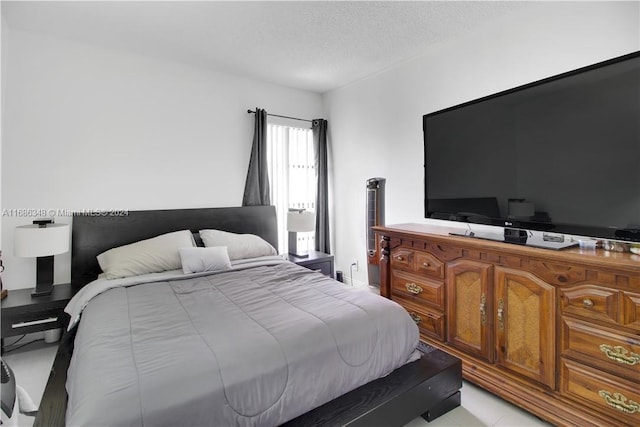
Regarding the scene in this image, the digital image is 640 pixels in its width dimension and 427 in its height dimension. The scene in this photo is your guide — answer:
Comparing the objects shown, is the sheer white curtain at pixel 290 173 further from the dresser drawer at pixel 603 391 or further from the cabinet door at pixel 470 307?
the dresser drawer at pixel 603 391

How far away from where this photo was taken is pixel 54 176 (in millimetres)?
2895

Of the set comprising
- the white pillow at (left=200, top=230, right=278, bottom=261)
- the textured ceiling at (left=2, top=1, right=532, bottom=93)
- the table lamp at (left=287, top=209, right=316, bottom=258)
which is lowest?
the white pillow at (left=200, top=230, right=278, bottom=261)

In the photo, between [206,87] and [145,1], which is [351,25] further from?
[206,87]

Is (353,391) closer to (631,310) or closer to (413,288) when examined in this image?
(413,288)

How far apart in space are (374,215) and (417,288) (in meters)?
1.18

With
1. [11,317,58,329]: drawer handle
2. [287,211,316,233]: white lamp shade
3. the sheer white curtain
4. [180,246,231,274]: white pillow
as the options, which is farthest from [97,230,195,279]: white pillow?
the sheer white curtain

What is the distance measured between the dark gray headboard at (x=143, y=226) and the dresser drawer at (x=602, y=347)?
115 inches

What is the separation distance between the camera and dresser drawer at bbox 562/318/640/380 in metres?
1.49

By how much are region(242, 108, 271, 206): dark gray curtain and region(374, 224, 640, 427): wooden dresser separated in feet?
6.66

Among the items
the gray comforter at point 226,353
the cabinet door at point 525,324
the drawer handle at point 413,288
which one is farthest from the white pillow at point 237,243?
the cabinet door at point 525,324

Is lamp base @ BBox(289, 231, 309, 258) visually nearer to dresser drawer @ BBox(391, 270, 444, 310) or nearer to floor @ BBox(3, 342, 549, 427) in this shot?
dresser drawer @ BBox(391, 270, 444, 310)

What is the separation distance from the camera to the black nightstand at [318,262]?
140 inches

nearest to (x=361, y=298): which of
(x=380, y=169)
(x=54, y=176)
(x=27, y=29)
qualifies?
(x=380, y=169)

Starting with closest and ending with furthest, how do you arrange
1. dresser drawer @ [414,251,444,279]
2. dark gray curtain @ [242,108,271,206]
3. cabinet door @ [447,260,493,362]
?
cabinet door @ [447,260,493,362] < dresser drawer @ [414,251,444,279] < dark gray curtain @ [242,108,271,206]
